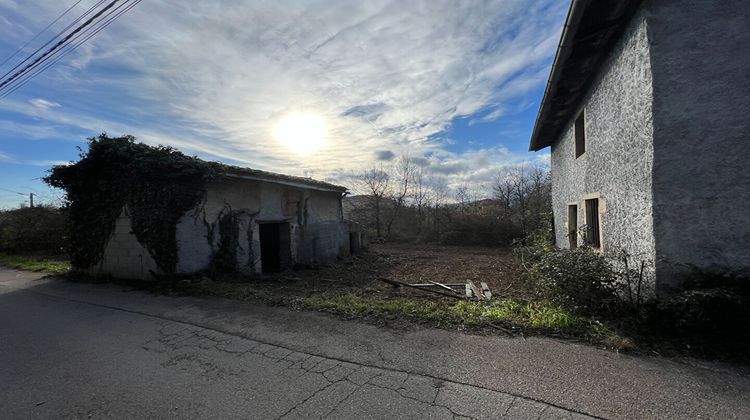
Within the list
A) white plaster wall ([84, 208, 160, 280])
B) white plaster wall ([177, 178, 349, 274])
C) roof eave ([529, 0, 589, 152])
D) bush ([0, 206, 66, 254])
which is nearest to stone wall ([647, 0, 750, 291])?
roof eave ([529, 0, 589, 152])

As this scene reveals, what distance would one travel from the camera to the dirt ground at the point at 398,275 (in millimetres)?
7979

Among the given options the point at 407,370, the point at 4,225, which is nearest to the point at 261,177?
the point at 407,370

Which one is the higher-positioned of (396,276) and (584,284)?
(584,284)

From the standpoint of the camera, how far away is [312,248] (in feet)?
39.3

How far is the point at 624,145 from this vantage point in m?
5.04

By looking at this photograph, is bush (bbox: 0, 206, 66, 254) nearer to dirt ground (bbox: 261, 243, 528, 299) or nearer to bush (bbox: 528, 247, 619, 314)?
dirt ground (bbox: 261, 243, 528, 299)

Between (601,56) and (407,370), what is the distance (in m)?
6.34

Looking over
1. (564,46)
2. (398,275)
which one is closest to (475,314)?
(564,46)

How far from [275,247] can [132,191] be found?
466 centimetres

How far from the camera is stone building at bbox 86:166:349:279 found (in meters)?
8.45

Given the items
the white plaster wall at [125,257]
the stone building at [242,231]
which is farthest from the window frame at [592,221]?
the white plaster wall at [125,257]

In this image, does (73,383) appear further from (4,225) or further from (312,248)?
(4,225)

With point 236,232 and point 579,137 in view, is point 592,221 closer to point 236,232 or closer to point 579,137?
point 579,137

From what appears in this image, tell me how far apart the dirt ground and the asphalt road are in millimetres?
3127
